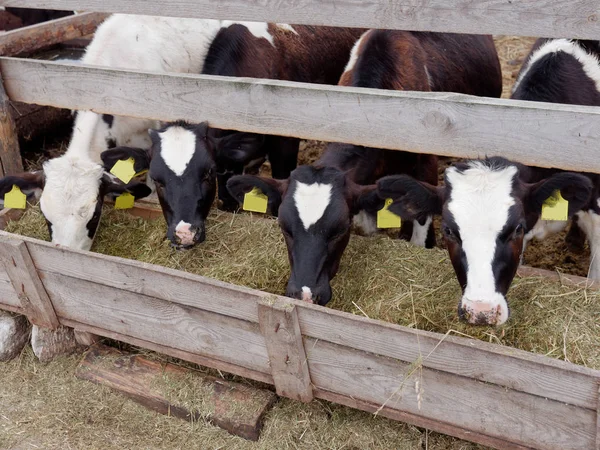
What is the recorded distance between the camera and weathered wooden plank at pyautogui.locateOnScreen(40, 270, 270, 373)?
3414 mm

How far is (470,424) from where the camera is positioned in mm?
2959

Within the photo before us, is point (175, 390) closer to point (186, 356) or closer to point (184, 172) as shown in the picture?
point (186, 356)

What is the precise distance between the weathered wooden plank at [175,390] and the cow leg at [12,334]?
61cm

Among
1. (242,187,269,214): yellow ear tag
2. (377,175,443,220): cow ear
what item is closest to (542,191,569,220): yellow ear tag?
(377,175,443,220): cow ear

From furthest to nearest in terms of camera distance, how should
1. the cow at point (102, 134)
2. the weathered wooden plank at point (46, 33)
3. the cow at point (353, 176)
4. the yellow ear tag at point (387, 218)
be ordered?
the weathered wooden plank at point (46, 33) → the cow at point (102, 134) → the yellow ear tag at point (387, 218) → the cow at point (353, 176)

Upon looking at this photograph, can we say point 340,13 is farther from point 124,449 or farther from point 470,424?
point 124,449

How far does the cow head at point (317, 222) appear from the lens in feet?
12.0

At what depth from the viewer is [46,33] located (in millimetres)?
6223

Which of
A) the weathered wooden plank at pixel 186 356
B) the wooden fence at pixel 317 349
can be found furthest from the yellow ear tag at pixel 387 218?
the weathered wooden plank at pixel 186 356

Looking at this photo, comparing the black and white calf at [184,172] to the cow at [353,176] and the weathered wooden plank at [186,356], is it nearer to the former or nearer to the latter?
the cow at [353,176]

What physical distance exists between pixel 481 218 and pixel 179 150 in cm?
213

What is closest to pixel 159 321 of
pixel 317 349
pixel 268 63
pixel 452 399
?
pixel 317 349

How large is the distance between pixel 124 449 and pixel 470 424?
2.00m

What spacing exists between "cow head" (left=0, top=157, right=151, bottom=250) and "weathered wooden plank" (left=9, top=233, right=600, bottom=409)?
613 mm
